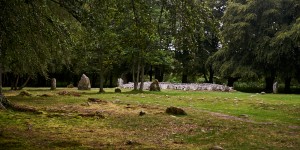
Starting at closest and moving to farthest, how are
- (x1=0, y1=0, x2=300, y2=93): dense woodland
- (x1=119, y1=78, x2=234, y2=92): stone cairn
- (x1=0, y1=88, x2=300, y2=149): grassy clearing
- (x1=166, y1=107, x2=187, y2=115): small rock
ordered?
(x1=0, y1=88, x2=300, y2=149): grassy clearing
(x1=0, y1=0, x2=300, y2=93): dense woodland
(x1=166, y1=107, x2=187, y2=115): small rock
(x1=119, y1=78, x2=234, y2=92): stone cairn

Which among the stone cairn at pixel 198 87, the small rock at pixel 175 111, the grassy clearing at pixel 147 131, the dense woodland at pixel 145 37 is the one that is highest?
the dense woodland at pixel 145 37

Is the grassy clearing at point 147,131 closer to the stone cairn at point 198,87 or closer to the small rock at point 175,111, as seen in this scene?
the small rock at point 175,111

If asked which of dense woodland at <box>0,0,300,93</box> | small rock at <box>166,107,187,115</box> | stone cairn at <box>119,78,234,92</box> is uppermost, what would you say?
dense woodland at <box>0,0,300,93</box>

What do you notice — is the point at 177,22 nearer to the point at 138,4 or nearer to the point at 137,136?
the point at 138,4

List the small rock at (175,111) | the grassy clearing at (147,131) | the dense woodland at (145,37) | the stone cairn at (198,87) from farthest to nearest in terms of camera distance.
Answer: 1. the stone cairn at (198,87)
2. the small rock at (175,111)
3. the dense woodland at (145,37)
4. the grassy clearing at (147,131)

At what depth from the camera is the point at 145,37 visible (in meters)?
9.27

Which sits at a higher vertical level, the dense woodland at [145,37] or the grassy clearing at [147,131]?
the dense woodland at [145,37]

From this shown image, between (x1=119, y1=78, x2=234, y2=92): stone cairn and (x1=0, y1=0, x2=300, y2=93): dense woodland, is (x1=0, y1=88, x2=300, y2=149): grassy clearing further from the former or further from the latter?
(x1=119, y1=78, x2=234, y2=92): stone cairn

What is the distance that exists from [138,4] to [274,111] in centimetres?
1075

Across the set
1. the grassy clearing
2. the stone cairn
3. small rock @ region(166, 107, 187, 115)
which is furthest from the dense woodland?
small rock @ region(166, 107, 187, 115)

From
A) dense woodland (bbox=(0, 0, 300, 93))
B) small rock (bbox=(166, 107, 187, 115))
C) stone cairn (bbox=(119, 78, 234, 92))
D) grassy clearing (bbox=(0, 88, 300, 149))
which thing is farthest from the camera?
stone cairn (bbox=(119, 78, 234, 92))

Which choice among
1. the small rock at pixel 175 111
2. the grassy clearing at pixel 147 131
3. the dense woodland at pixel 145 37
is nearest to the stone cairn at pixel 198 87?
the dense woodland at pixel 145 37

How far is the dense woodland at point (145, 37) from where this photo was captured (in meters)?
8.26

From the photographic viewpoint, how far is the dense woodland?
8.26 m
